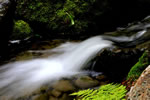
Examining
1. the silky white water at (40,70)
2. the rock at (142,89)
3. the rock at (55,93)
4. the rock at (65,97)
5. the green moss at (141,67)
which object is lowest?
the rock at (65,97)

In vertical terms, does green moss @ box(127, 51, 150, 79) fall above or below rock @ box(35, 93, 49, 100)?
above

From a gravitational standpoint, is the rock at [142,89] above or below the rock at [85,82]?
above

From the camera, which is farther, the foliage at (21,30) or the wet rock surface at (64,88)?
the foliage at (21,30)

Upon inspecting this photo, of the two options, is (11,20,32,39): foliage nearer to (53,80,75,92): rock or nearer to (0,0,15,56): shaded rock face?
(0,0,15,56): shaded rock face

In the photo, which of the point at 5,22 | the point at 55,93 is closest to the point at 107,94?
the point at 55,93

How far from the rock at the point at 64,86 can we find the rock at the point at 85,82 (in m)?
0.17

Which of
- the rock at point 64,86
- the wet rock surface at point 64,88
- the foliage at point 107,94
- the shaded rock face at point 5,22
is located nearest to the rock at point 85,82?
the wet rock surface at point 64,88

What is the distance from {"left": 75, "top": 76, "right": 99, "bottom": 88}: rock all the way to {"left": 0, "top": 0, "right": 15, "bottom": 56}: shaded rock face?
3.14m

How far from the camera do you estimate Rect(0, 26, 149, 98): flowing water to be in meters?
3.38

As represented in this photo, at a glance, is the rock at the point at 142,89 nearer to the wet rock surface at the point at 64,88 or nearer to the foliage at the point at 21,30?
the wet rock surface at the point at 64,88

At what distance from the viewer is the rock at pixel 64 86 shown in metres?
3.13

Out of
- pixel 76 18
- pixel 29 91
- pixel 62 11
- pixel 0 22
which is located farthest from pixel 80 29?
pixel 29 91

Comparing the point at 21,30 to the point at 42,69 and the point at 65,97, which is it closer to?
the point at 42,69

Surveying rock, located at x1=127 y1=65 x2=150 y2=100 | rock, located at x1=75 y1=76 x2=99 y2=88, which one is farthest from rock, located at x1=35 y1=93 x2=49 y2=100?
rock, located at x1=127 y1=65 x2=150 y2=100
